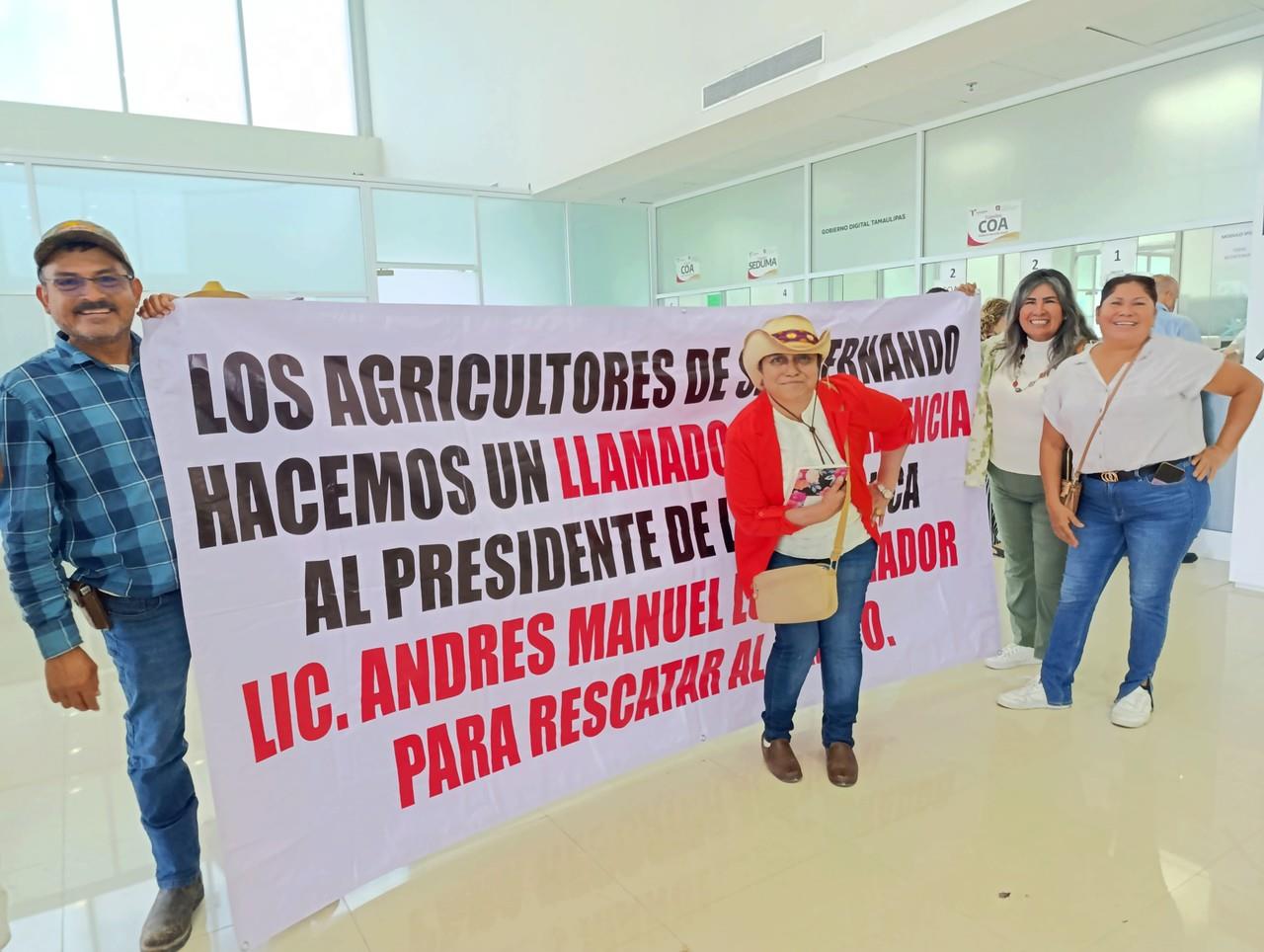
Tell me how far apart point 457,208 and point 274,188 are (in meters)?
1.92

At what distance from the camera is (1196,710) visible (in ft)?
9.53

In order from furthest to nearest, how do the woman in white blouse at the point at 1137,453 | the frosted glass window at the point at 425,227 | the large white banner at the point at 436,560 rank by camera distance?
the frosted glass window at the point at 425,227 < the woman in white blouse at the point at 1137,453 < the large white banner at the point at 436,560

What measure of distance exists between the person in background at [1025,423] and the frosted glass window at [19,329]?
7561 millimetres

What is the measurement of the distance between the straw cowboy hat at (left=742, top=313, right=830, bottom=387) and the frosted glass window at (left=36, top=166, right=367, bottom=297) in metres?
7.03

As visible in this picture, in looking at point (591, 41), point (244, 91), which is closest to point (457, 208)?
point (591, 41)

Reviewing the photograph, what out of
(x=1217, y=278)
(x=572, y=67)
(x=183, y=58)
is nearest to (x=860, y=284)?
(x=1217, y=278)

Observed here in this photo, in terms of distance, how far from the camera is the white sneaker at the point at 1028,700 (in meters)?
2.95

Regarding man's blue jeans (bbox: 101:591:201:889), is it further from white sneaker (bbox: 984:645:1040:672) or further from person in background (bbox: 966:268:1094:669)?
white sneaker (bbox: 984:645:1040:672)

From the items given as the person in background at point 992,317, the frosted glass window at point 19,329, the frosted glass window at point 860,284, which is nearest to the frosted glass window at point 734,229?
the frosted glass window at point 860,284

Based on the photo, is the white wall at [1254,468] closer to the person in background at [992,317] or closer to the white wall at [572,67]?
the person in background at [992,317]

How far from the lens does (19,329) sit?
719 centimetres

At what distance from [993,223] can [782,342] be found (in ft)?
17.0

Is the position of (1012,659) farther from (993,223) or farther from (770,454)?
(993,223)

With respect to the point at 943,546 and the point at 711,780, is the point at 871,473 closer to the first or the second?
the point at 943,546
